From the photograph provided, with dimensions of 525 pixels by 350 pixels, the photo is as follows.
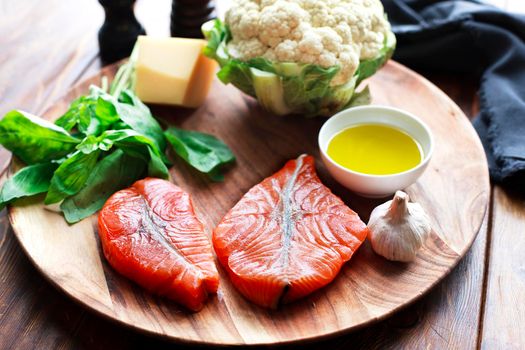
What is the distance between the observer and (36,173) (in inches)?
68.7

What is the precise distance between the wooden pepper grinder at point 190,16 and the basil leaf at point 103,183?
755mm

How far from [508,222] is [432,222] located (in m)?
0.25

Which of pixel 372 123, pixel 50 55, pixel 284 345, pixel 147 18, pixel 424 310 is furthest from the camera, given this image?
pixel 147 18

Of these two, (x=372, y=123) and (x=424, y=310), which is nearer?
(x=424, y=310)

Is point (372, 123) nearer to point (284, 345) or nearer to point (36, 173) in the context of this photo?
point (284, 345)

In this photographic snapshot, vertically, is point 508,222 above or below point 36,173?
below

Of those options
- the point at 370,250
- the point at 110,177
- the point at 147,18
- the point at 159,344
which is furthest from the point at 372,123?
the point at 147,18

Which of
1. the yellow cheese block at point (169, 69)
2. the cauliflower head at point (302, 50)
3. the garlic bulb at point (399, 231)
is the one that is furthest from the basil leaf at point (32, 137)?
the garlic bulb at point (399, 231)

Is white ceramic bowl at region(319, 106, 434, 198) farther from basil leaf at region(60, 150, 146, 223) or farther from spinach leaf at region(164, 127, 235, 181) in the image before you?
basil leaf at region(60, 150, 146, 223)

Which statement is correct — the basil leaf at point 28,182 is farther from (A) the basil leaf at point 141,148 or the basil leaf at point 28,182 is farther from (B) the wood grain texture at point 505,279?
(B) the wood grain texture at point 505,279

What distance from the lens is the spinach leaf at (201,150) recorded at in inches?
72.6

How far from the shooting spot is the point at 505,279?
1605mm

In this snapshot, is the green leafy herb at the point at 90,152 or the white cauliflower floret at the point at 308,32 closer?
the green leafy herb at the point at 90,152

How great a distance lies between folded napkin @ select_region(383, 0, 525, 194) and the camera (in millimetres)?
2008
